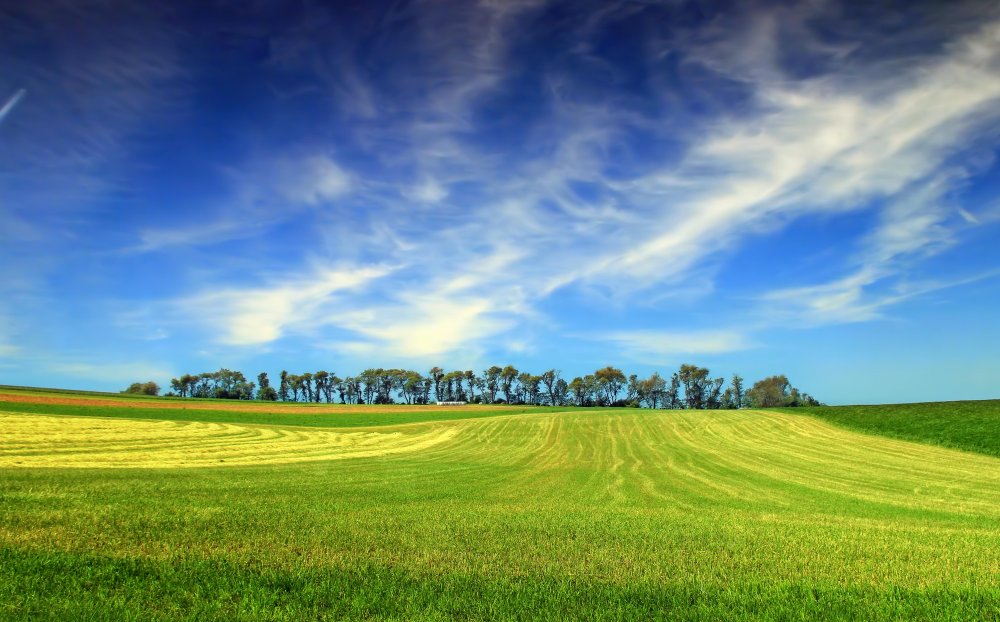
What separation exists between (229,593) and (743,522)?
429 inches

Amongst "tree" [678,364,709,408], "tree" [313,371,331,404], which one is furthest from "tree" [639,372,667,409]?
"tree" [313,371,331,404]

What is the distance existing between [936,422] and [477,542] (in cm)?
5245

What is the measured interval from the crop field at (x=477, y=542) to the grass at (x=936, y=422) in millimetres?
17372

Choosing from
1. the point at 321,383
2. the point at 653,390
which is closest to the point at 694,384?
the point at 653,390

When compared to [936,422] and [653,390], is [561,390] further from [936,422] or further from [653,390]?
[936,422]

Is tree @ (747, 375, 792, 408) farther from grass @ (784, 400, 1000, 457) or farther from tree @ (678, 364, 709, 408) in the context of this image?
grass @ (784, 400, 1000, 457)

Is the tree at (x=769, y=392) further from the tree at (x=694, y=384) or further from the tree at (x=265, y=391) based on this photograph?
the tree at (x=265, y=391)

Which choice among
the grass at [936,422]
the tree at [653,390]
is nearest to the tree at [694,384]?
the tree at [653,390]

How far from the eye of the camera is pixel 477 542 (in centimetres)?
984

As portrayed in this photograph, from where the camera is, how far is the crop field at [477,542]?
6656mm

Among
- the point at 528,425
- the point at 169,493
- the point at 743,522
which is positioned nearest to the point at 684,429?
the point at 528,425

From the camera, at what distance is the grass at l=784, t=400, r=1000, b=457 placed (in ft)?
133

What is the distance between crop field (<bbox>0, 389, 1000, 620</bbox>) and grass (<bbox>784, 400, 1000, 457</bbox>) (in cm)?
1737

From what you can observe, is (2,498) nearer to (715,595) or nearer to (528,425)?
(715,595)
